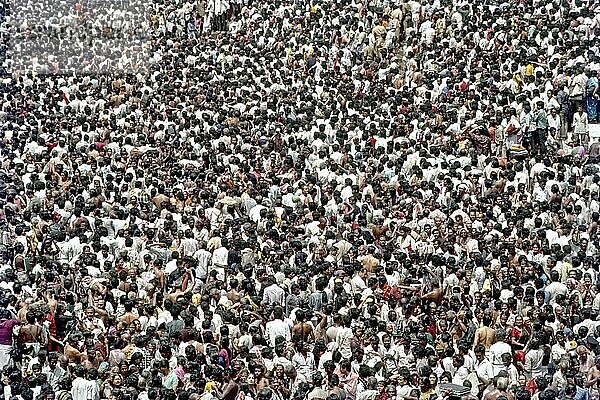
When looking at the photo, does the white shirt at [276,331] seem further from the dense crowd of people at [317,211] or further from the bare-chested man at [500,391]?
the bare-chested man at [500,391]

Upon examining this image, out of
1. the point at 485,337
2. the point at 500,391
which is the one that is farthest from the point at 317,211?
the point at 500,391

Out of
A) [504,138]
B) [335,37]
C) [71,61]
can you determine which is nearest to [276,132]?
[504,138]

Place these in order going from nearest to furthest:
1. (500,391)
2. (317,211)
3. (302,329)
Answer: (500,391), (302,329), (317,211)

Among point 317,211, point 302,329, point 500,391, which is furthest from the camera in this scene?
point 317,211

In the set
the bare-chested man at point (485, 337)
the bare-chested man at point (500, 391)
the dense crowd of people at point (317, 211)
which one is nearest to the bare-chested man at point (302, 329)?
the dense crowd of people at point (317, 211)

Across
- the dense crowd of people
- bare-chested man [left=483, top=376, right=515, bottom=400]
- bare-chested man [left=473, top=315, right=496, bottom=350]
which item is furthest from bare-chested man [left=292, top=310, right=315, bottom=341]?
bare-chested man [left=483, top=376, right=515, bottom=400]

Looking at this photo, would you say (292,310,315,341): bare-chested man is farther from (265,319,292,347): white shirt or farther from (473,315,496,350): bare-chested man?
(473,315,496,350): bare-chested man

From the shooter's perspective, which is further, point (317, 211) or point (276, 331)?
point (317, 211)

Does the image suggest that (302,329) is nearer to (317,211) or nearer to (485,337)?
(485,337)

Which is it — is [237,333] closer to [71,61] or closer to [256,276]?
[256,276]
